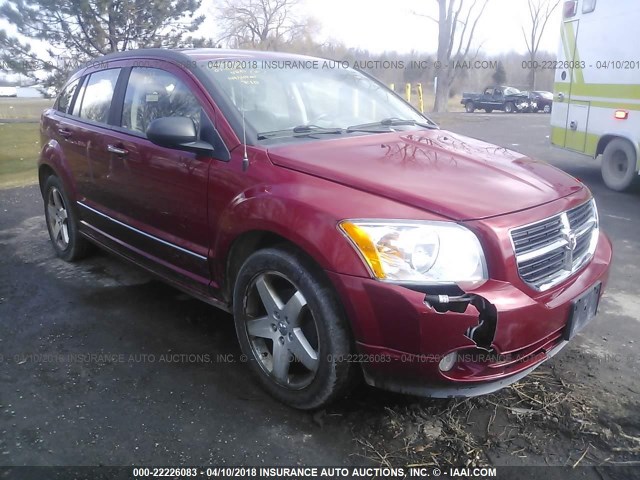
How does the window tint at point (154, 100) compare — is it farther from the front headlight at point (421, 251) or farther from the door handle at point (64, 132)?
the front headlight at point (421, 251)

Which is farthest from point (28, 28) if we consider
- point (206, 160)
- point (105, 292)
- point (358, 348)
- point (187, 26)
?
point (358, 348)

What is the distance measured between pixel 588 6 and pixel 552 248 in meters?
6.90

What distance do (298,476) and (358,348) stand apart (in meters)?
0.60

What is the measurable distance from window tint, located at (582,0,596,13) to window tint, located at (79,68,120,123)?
686cm

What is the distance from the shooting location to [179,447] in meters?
2.55

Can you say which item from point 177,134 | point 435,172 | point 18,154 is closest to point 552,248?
point 435,172

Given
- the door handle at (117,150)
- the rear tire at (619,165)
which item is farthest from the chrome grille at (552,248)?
the rear tire at (619,165)

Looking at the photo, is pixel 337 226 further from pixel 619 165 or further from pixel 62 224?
pixel 619 165

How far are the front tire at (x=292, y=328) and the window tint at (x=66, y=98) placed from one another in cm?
294

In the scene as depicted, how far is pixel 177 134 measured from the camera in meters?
3.00

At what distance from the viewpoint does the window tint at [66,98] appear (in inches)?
190

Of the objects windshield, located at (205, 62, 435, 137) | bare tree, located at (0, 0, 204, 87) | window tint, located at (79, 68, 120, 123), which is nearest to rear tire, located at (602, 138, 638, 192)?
windshield, located at (205, 62, 435, 137)

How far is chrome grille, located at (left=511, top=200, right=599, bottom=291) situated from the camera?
246 centimetres

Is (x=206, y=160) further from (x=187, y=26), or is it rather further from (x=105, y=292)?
(x=187, y=26)
